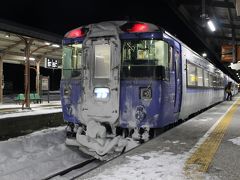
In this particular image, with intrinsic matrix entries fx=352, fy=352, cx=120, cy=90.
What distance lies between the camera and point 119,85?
765 centimetres

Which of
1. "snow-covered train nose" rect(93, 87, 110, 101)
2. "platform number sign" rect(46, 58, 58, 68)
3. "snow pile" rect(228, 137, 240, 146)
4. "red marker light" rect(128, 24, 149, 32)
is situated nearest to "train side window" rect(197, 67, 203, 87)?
"snow pile" rect(228, 137, 240, 146)

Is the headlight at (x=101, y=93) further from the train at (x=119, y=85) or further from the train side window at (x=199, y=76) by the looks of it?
the train side window at (x=199, y=76)

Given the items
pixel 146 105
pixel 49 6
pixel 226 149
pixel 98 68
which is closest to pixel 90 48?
pixel 98 68

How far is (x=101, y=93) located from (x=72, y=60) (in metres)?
1.32

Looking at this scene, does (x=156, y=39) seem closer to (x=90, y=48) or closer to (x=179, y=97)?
(x=90, y=48)

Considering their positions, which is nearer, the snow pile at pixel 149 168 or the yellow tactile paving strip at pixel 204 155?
the snow pile at pixel 149 168

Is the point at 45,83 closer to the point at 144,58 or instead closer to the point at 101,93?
the point at 101,93

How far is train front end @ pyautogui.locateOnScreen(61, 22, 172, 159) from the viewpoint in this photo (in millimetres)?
Result: 7551

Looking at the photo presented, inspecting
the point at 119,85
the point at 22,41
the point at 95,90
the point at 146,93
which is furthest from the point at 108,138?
the point at 22,41

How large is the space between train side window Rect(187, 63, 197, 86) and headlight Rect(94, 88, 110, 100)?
3454 mm

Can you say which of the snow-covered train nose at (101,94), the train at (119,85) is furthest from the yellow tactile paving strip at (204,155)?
the snow-covered train nose at (101,94)

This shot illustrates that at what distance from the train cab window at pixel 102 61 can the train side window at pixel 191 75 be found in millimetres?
3386

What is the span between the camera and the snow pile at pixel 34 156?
8203 mm

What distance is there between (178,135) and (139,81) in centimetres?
157
